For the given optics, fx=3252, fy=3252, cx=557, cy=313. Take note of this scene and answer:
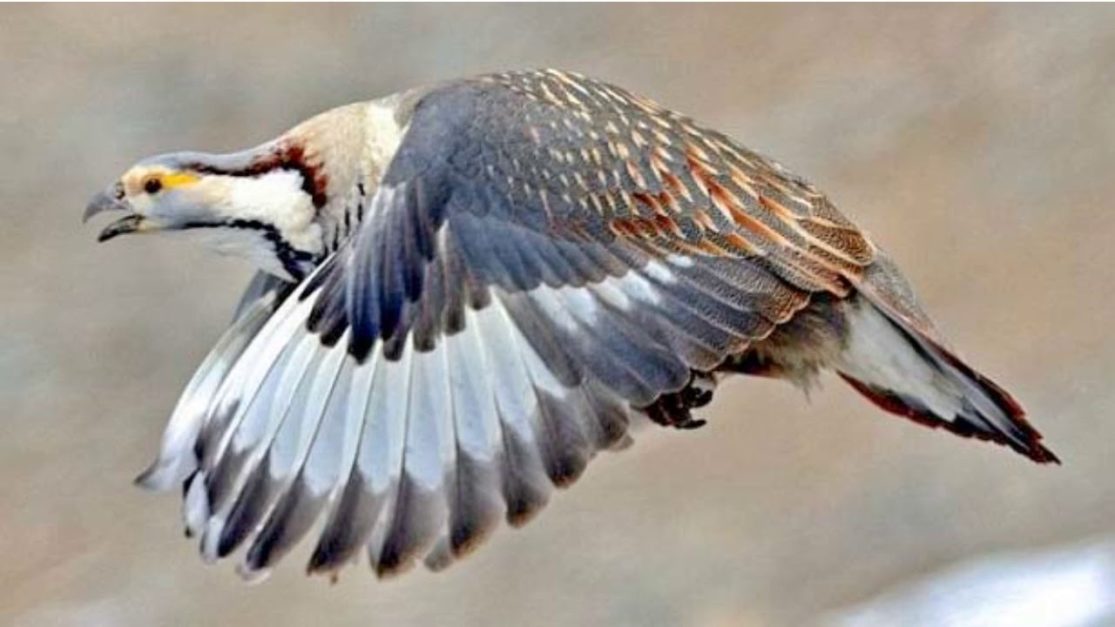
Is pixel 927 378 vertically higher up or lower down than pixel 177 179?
lower down

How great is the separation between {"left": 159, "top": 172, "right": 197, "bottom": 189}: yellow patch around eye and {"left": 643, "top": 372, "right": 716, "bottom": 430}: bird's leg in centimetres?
87

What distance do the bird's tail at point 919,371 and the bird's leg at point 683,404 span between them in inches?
9.4

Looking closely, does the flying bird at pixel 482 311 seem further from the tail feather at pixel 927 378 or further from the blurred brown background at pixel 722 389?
the blurred brown background at pixel 722 389

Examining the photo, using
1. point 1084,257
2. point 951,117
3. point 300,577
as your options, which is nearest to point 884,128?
point 951,117

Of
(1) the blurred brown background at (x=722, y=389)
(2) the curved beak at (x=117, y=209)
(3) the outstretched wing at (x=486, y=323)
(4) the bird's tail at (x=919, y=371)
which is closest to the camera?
(3) the outstretched wing at (x=486, y=323)

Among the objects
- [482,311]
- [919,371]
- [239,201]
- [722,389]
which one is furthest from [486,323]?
[722,389]

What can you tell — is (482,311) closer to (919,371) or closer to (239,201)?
(239,201)

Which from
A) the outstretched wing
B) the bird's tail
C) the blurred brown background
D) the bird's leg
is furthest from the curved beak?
the blurred brown background

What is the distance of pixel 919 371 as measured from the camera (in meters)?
5.45

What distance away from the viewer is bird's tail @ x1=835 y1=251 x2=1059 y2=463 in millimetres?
5402

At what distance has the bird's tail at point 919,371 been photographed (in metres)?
5.40

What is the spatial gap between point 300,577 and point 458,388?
633 centimetres

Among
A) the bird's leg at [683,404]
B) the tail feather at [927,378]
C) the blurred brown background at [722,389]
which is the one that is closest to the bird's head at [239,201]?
the bird's leg at [683,404]

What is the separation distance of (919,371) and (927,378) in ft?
0.07
